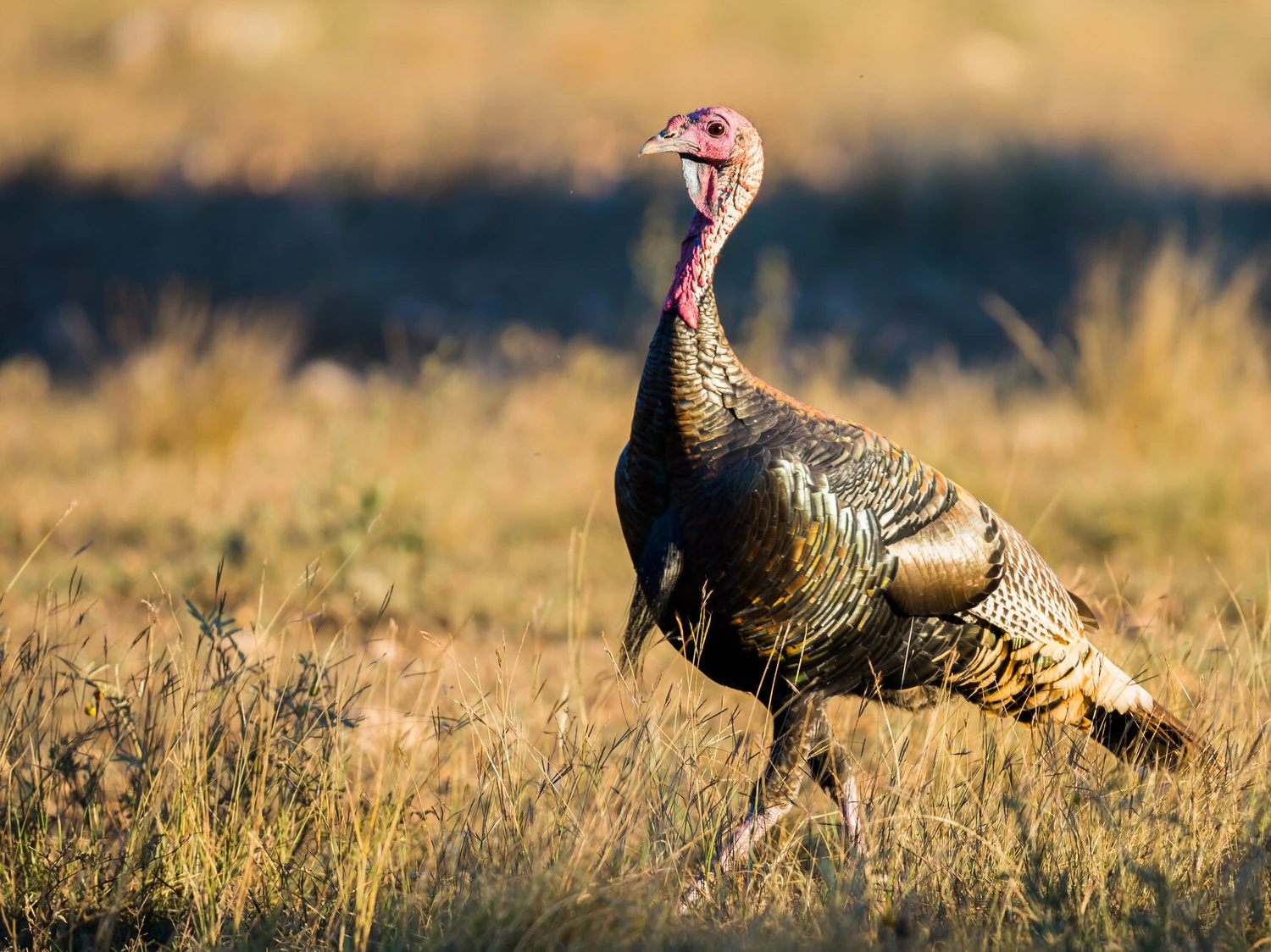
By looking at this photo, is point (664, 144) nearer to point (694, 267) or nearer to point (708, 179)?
point (708, 179)

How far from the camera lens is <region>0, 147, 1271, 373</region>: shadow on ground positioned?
1099 centimetres

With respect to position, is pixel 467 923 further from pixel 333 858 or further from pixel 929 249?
pixel 929 249

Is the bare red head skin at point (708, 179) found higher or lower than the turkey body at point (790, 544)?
higher

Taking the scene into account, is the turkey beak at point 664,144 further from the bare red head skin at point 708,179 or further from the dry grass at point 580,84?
the dry grass at point 580,84

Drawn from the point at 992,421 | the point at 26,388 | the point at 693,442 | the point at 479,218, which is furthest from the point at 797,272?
the point at 693,442

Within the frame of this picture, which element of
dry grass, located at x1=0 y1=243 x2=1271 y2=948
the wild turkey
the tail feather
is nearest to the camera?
dry grass, located at x1=0 y1=243 x2=1271 y2=948

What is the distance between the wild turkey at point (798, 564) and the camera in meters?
2.70

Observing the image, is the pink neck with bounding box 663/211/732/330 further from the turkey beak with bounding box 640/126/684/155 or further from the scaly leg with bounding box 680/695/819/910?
the scaly leg with bounding box 680/695/819/910

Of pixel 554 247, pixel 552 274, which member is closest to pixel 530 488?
pixel 552 274

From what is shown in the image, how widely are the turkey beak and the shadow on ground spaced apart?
771 cm

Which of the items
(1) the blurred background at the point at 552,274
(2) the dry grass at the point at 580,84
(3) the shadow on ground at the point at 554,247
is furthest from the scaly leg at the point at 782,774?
(2) the dry grass at the point at 580,84

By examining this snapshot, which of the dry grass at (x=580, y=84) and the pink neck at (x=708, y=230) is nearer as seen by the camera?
the pink neck at (x=708, y=230)

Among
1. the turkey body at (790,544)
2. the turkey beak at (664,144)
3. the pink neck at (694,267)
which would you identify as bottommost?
the turkey body at (790,544)

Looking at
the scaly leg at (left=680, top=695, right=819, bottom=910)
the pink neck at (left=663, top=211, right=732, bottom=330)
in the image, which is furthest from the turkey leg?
the pink neck at (left=663, top=211, right=732, bottom=330)
